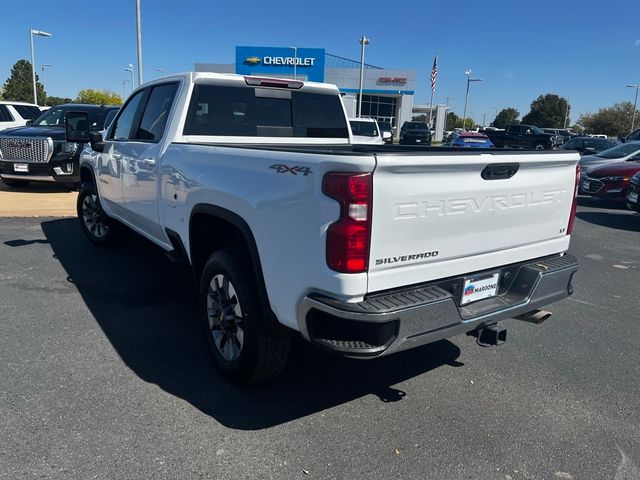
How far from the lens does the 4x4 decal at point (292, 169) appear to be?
2564 mm

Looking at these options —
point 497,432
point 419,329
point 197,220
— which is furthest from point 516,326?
point 197,220

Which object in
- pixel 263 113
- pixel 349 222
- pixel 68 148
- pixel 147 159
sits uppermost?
pixel 263 113

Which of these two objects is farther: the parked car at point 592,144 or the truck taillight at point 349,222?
the parked car at point 592,144

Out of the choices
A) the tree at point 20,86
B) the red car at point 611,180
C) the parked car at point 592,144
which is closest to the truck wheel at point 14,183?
the red car at point 611,180

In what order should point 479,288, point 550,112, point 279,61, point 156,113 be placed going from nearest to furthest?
point 479,288 < point 156,113 < point 279,61 < point 550,112

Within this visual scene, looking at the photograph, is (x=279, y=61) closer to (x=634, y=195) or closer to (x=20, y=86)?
(x=20, y=86)

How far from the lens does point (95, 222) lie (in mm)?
6930

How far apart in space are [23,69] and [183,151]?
74.9 m

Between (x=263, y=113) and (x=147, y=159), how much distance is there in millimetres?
1126

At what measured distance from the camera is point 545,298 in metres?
3.33

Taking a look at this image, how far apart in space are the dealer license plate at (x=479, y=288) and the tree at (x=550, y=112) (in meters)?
94.9

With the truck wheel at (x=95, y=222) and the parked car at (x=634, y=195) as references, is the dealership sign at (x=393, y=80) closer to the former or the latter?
the parked car at (x=634, y=195)

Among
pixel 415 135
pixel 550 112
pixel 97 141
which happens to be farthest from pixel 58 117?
pixel 550 112

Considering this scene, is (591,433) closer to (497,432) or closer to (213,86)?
(497,432)
